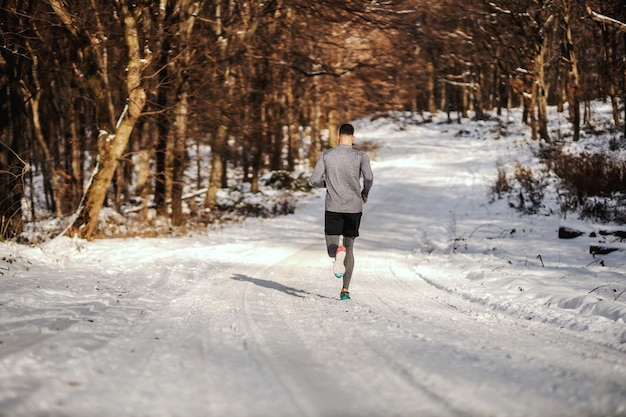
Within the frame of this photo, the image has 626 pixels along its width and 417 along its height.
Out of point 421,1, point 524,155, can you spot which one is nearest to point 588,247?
point 421,1

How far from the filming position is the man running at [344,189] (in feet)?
20.7

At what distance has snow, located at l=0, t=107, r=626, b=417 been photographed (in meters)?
2.89

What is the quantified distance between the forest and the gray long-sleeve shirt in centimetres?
524

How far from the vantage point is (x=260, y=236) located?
14.1m

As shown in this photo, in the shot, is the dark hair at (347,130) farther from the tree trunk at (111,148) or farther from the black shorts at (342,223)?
the tree trunk at (111,148)

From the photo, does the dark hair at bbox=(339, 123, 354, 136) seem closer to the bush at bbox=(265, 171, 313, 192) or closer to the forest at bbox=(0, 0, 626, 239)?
the forest at bbox=(0, 0, 626, 239)

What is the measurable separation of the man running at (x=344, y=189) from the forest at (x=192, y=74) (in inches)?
207

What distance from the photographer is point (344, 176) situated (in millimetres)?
6324

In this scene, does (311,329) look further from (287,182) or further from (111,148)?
(287,182)

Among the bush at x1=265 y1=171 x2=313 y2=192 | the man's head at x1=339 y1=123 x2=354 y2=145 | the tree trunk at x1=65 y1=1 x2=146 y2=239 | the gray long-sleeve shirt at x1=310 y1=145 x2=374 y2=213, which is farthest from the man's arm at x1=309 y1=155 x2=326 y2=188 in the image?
the bush at x1=265 y1=171 x2=313 y2=192

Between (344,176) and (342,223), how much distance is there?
23.1 inches

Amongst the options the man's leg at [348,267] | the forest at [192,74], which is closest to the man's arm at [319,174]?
the man's leg at [348,267]

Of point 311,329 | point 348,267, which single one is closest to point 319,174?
point 348,267

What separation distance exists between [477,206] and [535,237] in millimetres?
6777
